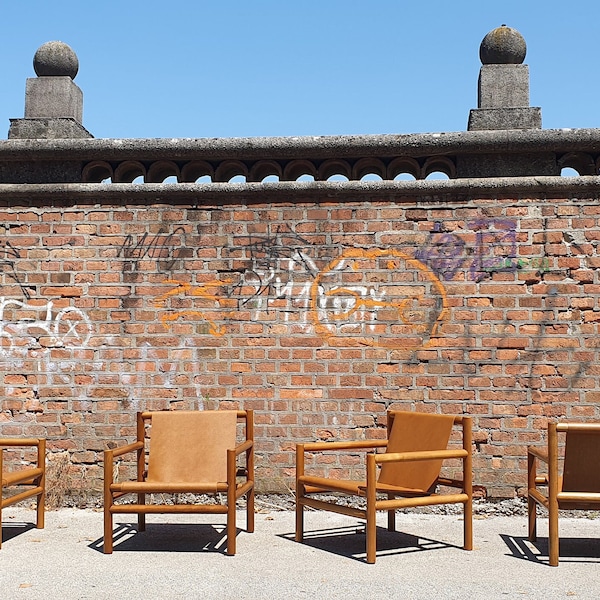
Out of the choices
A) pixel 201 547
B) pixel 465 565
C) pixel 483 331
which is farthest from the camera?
pixel 483 331

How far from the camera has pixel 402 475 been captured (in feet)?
16.3

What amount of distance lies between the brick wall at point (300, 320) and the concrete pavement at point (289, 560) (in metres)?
0.52

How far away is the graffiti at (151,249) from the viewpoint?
5.81 metres

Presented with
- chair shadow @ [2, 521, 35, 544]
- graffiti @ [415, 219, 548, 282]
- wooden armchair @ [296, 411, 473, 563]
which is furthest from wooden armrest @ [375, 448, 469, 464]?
chair shadow @ [2, 521, 35, 544]

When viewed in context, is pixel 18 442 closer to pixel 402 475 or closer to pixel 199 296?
pixel 199 296

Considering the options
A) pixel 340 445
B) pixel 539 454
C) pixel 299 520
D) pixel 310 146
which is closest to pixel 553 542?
pixel 539 454

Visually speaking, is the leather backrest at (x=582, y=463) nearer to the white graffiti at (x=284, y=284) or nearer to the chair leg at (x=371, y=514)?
the chair leg at (x=371, y=514)

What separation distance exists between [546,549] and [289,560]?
5.09 feet

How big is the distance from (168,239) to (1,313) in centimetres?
138

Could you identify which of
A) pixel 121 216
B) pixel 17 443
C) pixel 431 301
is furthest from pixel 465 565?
pixel 121 216

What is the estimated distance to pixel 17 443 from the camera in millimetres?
5211

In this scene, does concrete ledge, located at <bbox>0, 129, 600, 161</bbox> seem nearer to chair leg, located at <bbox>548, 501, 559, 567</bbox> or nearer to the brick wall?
the brick wall

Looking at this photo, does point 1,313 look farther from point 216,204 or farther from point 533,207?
point 533,207

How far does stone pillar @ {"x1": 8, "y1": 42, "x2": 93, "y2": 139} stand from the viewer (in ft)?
19.9
